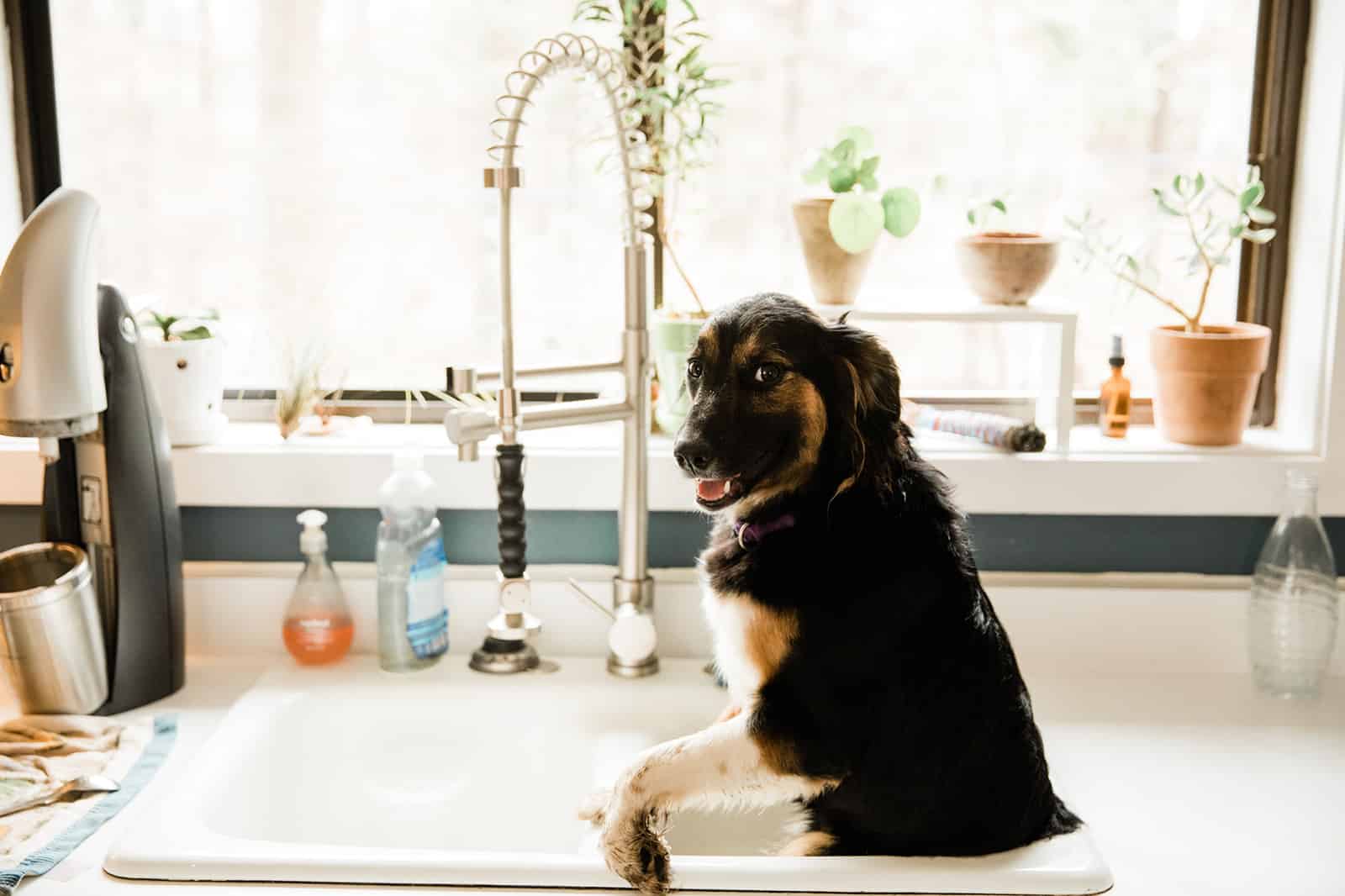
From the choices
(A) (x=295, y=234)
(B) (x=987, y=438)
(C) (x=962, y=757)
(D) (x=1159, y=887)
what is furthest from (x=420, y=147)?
(D) (x=1159, y=887)

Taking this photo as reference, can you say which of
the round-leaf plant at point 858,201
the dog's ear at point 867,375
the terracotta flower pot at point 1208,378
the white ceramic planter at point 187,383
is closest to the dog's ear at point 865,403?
the dog's ear at point 867,375

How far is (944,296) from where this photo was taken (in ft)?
5.99

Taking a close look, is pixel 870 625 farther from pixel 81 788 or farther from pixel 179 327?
pixel 179 327

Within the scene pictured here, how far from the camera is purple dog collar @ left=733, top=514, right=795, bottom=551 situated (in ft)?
4.09

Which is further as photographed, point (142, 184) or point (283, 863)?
point (142, 184)

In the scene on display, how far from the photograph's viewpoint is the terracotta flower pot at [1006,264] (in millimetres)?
1677

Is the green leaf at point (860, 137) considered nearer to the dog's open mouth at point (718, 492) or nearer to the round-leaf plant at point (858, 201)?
the round-leaf plant at point (858, 201)

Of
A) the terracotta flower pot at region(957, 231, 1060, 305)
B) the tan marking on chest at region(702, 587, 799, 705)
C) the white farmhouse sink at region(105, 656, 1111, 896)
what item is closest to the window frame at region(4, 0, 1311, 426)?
the terracotta flower pot at region(957, 231, 1060, 305)

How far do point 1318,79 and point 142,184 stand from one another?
168 centimetres

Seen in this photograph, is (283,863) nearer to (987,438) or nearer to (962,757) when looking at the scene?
(962,757)

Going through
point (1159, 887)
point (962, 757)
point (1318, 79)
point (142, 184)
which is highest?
point (1318, 79)

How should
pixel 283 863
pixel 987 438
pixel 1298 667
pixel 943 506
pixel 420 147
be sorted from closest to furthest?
pixel 283 863 < pixel 943 506 < pixel 1298 667 < pixel 987 438 < pixel 420 147

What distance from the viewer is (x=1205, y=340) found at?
5.49 ft

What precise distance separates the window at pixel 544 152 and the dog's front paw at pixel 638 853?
0.90 meters
